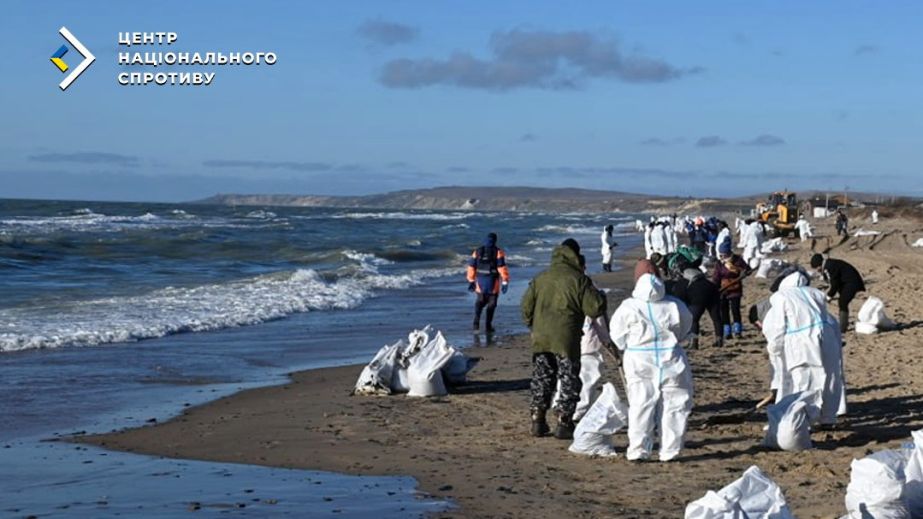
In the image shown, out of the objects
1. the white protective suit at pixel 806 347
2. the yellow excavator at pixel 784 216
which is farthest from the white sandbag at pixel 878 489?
the yellow excavator at pixel 784 216

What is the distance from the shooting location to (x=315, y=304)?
2283 centimetres

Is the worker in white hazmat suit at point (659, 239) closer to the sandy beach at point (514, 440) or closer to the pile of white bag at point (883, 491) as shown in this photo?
the sandy beach at point (514, 440)

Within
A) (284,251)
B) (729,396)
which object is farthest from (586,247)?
(729,396)

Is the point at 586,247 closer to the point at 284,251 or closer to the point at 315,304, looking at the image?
the point at 284,251

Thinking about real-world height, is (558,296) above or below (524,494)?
above

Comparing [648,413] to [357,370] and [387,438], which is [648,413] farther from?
[357,370]

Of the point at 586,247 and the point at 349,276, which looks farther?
the point at 586,247

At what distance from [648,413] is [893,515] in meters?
2.53

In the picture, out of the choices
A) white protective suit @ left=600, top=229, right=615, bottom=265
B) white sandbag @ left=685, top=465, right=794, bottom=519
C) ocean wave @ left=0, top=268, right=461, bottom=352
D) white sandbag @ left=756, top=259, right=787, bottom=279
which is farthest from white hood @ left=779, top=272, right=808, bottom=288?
white protective suit @ left=600, top=229, right=615, bottom=265

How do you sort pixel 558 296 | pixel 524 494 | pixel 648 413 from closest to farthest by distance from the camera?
1. pixel 524 494
2. pixel 648 413
3. pixel 558 296

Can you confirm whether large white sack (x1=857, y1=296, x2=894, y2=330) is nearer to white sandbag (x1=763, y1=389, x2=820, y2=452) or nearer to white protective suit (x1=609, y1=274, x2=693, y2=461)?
white sandbag (x1=763, y1=389, x2=820, y2=452)

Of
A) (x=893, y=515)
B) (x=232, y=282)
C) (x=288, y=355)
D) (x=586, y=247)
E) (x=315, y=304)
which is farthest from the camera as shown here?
(x=586, y=247)

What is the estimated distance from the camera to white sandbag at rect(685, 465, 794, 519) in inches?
223

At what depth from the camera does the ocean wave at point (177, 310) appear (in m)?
16.9
